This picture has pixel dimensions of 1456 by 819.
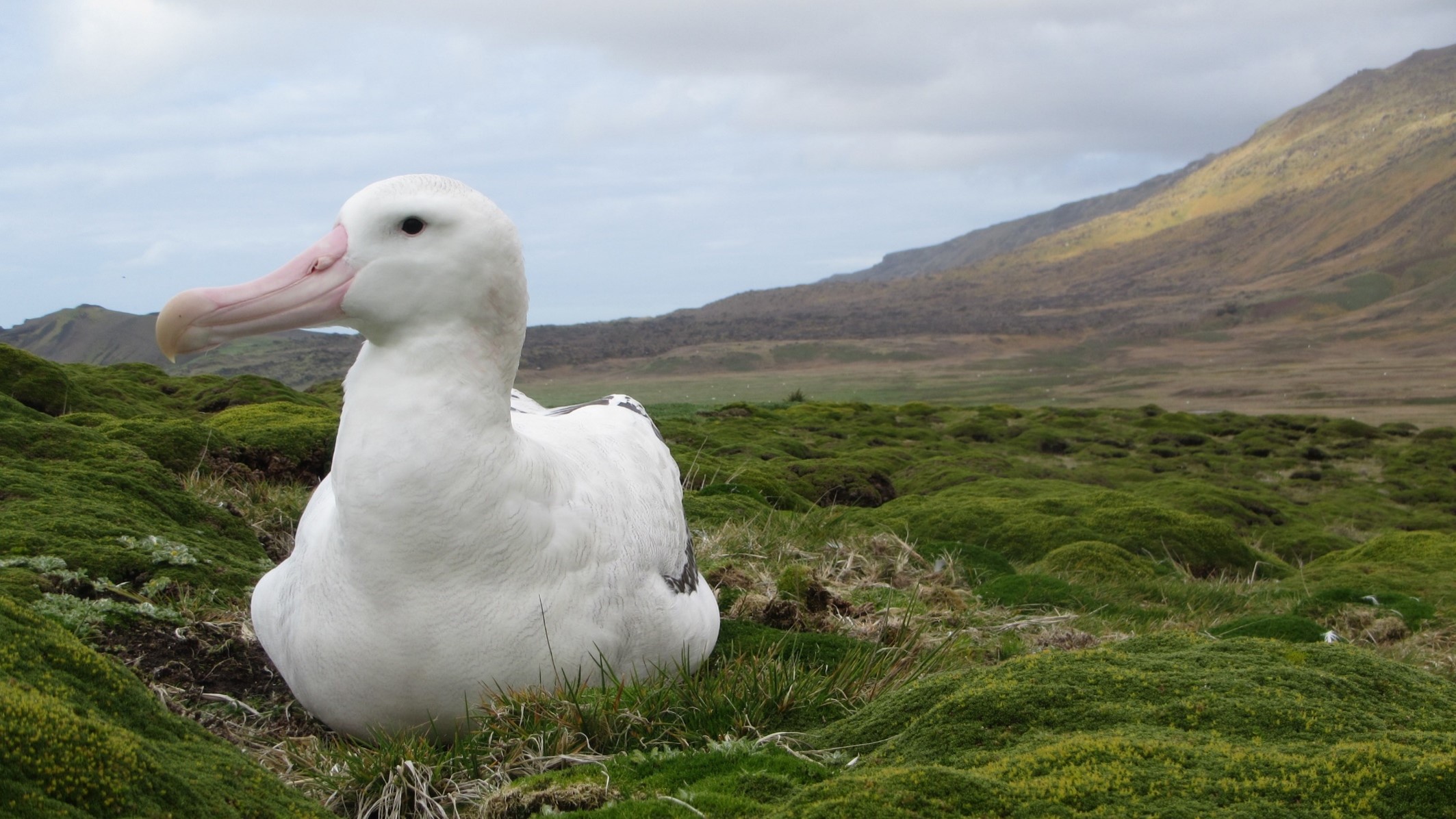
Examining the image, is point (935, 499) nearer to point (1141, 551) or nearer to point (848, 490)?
point (848, 490)

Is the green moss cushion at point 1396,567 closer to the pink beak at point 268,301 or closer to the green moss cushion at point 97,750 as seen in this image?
the pink beak at point 268,301

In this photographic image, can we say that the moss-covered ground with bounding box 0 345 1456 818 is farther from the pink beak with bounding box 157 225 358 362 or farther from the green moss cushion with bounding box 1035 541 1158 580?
the pink beak with bounding box 157 225 358 362

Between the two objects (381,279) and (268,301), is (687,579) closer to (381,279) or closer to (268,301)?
(381,279)

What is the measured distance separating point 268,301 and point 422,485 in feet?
2.91

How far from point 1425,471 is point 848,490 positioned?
2373 centimetres

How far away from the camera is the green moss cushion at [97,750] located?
2336 mm

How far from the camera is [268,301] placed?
170 inches

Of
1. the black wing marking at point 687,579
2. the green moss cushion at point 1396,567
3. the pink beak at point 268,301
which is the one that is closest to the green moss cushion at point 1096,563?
the green moss cushion at point 1396,567

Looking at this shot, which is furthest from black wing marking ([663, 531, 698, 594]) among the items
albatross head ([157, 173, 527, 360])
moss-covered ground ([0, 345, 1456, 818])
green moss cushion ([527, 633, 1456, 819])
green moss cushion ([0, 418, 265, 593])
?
green moss cushion ([0, 418, 265, 593])

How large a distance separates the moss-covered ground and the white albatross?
24 cm

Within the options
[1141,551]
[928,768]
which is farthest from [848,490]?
[928,768]

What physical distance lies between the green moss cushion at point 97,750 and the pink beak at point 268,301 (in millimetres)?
1345

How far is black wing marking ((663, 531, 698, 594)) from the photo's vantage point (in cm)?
524

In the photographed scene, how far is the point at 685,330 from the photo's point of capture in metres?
157
